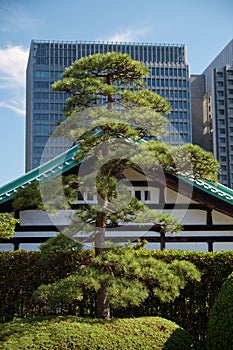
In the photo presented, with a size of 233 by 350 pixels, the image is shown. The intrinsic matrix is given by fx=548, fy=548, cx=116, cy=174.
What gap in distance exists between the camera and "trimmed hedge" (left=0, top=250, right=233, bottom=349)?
9.56 m

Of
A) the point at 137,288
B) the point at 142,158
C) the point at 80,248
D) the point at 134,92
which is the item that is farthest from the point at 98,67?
the point at 137,288

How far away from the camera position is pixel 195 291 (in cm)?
965

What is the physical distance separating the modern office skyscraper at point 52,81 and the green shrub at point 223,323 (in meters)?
82.6

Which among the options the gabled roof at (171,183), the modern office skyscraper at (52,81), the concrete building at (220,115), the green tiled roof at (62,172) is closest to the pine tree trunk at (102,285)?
the green tiled roof at (62,172)

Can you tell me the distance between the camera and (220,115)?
78.9 m

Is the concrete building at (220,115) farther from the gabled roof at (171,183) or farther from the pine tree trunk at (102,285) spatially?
the pine tree trunk at (102,285)

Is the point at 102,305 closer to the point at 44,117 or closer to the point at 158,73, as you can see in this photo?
the point at 44,117

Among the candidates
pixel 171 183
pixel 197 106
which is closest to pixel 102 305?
pixel 171 183

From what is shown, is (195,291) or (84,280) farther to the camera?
(195,291)

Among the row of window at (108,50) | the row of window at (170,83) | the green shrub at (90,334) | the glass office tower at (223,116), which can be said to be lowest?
the green shrub at (90,334)

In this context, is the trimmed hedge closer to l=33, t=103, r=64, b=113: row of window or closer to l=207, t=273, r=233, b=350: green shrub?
l=207, t=273, r=233, b=350: green shrub

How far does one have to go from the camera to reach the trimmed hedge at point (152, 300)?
9.56 metres

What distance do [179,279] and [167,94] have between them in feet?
290

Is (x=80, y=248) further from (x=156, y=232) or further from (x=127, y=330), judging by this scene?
(x=156, y=232)
